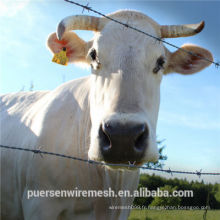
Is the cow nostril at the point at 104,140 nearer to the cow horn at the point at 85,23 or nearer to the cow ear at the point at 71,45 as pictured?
the cow horn at the point at 85,23

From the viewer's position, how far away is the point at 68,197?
3.39m

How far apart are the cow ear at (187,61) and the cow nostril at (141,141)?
1.93 m

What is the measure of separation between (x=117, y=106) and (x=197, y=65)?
2.27 m

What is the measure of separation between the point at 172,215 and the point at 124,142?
8436 millimetres

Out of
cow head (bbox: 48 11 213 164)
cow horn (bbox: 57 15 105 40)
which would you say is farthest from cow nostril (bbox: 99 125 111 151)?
cow horn (bbox: 57 15 105 40)

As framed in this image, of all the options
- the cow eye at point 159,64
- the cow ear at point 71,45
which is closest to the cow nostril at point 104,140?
the cow eye at point 159,64

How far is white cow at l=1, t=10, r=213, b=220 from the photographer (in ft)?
8.39

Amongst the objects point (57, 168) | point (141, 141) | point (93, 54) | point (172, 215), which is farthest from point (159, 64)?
point (172, 215)

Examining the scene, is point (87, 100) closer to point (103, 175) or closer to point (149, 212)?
point (103, 175)

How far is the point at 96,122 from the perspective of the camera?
309cm

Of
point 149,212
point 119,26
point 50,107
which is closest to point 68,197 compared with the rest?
point 50,107

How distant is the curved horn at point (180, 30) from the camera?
357cm

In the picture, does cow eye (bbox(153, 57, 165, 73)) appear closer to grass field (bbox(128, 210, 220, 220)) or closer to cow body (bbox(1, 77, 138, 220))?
cow body (bbox(1, 77, 138, 220))

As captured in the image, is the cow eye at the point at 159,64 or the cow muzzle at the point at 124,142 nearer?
the cow muzzle at the point at 124,142
